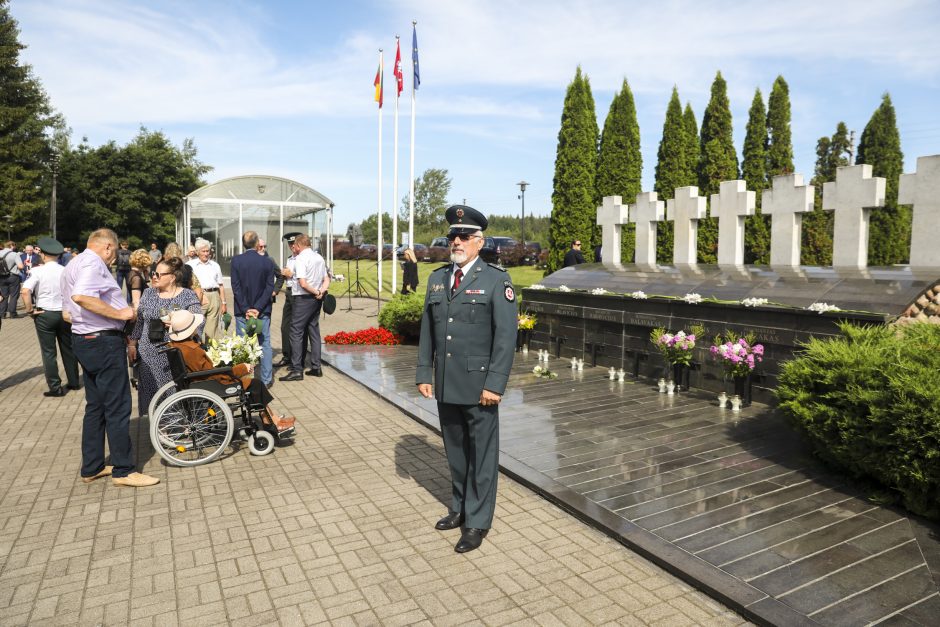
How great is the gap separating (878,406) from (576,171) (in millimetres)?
20223

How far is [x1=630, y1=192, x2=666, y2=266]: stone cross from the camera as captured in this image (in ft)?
42.2

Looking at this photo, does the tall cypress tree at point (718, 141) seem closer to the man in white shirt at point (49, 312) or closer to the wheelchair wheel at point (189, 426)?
the man in white shirt at point (49, 312)

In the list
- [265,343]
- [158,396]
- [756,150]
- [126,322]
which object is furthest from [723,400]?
[756,150]

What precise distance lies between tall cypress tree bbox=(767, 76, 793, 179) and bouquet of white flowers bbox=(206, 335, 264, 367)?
966 inches

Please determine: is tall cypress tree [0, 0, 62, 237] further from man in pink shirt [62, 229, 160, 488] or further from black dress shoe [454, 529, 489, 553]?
black dress shoe [454, 529, 489, 553]

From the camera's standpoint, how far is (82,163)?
146ft

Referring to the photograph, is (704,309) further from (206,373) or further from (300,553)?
(300,553)

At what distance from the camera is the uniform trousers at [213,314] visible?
9.07 m

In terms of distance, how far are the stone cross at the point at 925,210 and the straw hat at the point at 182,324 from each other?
8171mm

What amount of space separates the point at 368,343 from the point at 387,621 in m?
9.53

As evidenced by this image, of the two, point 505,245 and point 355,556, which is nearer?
point 355,556

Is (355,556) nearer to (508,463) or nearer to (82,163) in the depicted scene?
(508,463)

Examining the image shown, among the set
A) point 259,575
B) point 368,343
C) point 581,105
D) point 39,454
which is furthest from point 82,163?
point 259,575

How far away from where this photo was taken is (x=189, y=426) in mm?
5699
